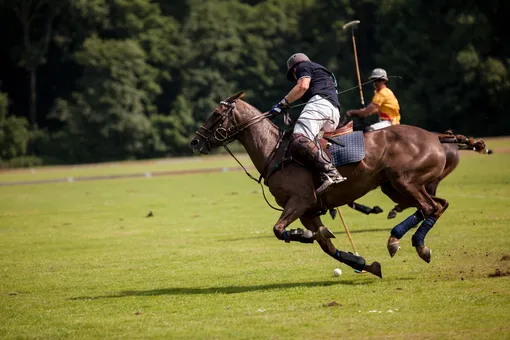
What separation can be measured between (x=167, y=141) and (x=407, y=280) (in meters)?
59.5

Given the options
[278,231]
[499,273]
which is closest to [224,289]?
[278,231]

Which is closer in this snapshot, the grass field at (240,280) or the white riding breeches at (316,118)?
the grass field at (240,280)

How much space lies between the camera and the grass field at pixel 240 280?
9172mm

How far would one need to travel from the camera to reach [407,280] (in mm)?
11461

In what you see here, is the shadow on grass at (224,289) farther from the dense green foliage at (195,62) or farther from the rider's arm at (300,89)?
the dense green foliage at (195,62)

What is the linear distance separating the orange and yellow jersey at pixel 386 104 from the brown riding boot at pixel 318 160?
13.6 feet

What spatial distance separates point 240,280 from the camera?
40.4 feet

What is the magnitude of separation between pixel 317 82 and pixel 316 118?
0.57m

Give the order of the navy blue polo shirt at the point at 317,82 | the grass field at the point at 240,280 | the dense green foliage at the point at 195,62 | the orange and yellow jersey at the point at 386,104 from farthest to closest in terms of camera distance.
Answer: the dense green foliage at the point at 195,62 → the orange and yellow jersey at the point at 386,104 → the navy blue polo shirt at the point at 317,82 → the grass field at the point at 240,280

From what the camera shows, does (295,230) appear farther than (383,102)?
No

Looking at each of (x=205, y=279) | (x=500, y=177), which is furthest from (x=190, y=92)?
(x=205, y=279)

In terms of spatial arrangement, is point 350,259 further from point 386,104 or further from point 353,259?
point 386,104

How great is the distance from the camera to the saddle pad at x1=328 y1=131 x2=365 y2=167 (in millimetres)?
11805

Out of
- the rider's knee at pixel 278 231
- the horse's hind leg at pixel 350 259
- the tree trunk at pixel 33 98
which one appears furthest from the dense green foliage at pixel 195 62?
the rider's knee at pixel 278 231
